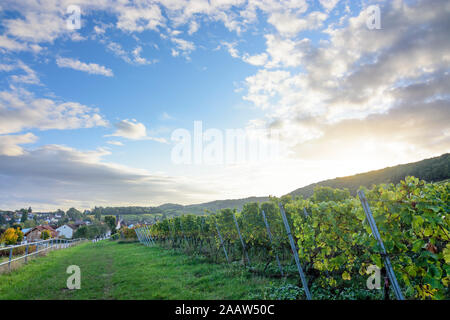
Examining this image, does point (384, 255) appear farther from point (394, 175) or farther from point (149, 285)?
point (394, 175)

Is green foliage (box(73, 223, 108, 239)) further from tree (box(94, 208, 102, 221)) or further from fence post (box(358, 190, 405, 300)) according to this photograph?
fence post (box(358, 190, 405, 300))

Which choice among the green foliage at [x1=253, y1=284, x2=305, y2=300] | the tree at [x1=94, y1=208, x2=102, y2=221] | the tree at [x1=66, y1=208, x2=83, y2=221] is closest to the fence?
the green foliage at [x1=253, y1=284, x2=305, y2=300]

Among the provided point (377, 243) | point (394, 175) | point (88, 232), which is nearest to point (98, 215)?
point (88, 232)

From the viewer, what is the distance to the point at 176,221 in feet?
66.2

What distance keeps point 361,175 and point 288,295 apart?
1884 inches

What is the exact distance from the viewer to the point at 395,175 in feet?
140

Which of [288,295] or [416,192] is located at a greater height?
[416,192]

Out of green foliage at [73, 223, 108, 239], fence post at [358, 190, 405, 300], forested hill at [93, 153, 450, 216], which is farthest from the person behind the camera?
green foliage at [73, 223, 108, 239]

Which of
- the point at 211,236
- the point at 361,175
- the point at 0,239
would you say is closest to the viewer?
the point at 211,236

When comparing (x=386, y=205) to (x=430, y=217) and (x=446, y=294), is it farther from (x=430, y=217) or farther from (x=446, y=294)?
(x=446, y=294)

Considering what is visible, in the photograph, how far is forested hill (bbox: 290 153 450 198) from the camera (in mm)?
34266

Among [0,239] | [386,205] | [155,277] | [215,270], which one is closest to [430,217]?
[386,205]

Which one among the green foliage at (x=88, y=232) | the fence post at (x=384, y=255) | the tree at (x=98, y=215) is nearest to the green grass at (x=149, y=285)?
the fence post at (x=384, y=255)

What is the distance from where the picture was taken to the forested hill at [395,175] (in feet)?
112
